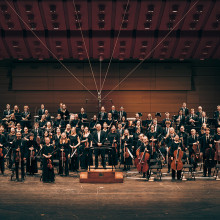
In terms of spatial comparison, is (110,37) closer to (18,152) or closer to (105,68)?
(105,68)

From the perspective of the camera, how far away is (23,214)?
6965 millimetres

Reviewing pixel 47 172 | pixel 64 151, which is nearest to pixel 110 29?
pixel 64 151

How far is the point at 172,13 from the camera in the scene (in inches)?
496

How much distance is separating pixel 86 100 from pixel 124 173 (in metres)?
4.86

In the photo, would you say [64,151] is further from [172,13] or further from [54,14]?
[172,13]

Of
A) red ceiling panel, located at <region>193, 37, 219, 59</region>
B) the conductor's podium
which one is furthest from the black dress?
red ceiling panel, located at <region>193, 37, 219, 59</region>

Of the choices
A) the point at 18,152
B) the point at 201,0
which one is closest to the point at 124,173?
the point at 18,152

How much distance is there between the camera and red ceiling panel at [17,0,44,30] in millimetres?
12156

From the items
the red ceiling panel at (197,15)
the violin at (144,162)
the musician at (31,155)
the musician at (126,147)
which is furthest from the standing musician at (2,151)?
the red ceiling panel at (197,15)

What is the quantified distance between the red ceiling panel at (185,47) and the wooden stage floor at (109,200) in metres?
6.33

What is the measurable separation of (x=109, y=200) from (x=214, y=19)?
8331 mm

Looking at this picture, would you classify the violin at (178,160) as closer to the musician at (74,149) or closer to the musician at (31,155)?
the musician at (74,149)

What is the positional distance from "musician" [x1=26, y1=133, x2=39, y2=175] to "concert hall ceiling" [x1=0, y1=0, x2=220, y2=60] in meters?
4.91

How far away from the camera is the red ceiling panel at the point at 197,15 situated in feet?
40.4
